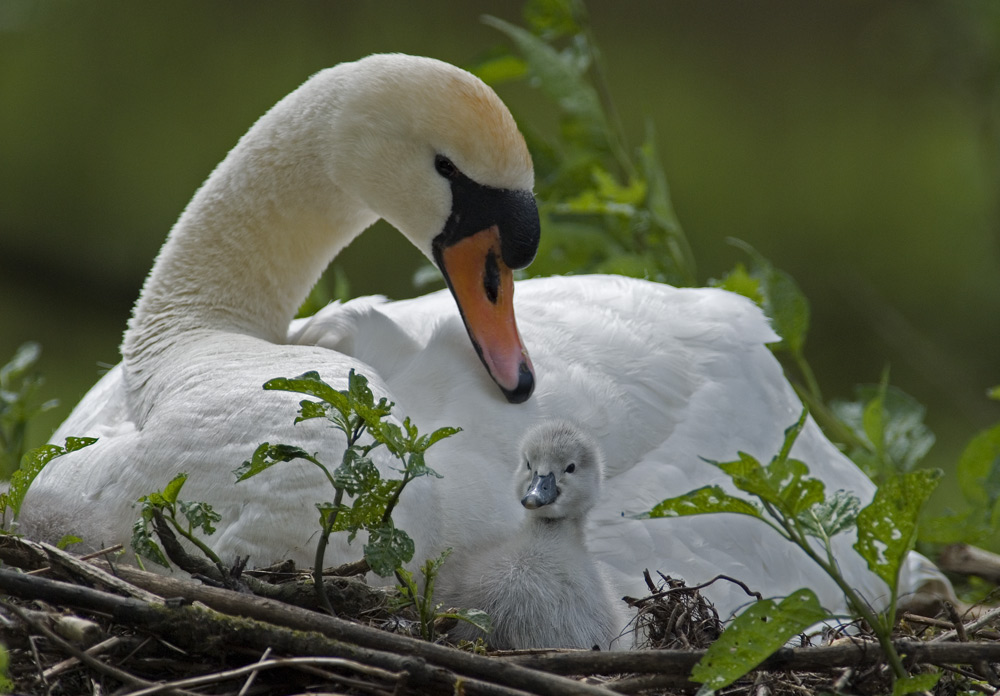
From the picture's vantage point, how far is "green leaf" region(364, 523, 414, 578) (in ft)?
7.55

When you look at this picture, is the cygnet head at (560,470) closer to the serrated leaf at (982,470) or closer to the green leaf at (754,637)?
the green leaf at (754,637)

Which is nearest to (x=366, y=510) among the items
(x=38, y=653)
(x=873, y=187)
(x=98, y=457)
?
(x=38, y=653)

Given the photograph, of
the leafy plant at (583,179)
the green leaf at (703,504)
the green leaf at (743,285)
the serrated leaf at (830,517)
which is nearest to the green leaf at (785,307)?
the green leaf at (743,285)

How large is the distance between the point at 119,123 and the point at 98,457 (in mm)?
7219

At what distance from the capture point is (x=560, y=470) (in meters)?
2.72

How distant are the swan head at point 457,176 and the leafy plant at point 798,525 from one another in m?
0.89

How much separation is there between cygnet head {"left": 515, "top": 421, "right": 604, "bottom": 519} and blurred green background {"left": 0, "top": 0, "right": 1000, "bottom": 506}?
5821mm

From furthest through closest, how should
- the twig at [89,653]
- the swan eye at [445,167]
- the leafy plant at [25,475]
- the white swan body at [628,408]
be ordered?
the swan eye at [445,167] < the white swan body at [628,408] < the leafy plant at [25,475] < the twig at [89,653]

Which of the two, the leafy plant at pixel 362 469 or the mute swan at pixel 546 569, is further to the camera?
the mute swan at pixel 546 569

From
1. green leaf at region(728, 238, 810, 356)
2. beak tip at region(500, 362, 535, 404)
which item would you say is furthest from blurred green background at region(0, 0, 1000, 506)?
beak tip at region(500, 362, 535, 404)

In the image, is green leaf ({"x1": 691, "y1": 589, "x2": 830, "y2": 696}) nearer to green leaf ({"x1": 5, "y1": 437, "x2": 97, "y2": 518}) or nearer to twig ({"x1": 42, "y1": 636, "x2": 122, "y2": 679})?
twig ({"x1": 42, "y1": 636, "x2": 122, "y2": 679})

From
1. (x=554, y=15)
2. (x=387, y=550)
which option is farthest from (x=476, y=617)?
(x=554, y=15)

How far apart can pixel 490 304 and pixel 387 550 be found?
940 mm

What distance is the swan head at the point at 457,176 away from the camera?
3059 mm
